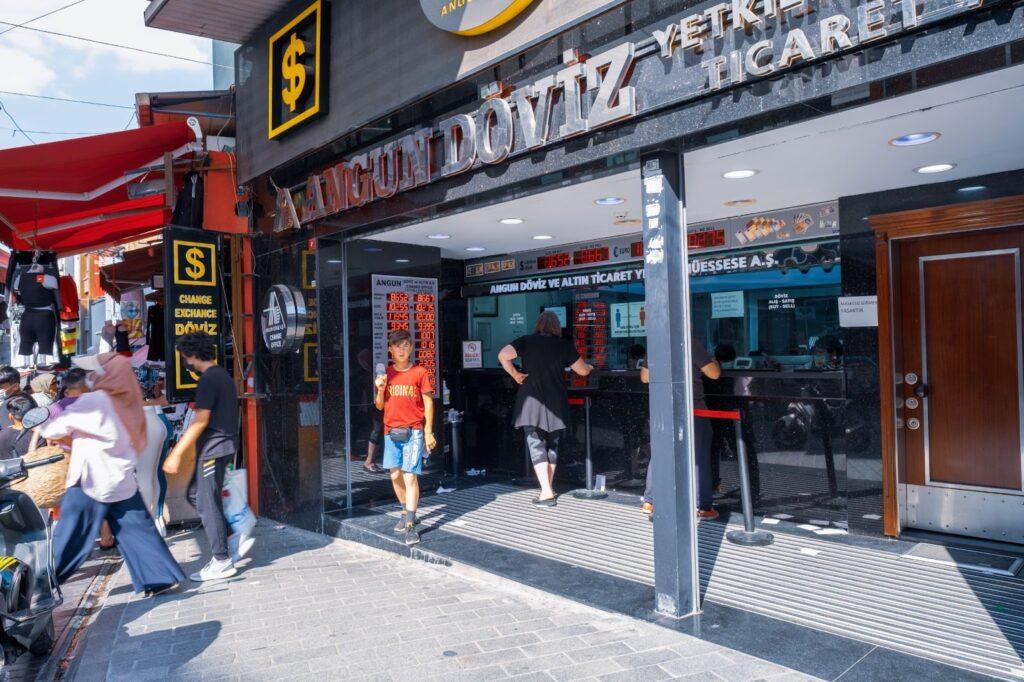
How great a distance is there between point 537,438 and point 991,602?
3.93 metres

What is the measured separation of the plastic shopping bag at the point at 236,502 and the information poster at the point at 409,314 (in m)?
2.02

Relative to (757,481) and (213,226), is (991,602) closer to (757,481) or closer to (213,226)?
(757,481)

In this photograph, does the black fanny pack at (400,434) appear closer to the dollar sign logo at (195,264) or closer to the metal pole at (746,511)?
the metal pole at (746,511)

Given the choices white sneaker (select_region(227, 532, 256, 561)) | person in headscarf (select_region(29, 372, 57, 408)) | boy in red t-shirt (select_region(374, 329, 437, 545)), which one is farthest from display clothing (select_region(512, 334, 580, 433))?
person in headscarf (select_region(29, 372, 57, 408))

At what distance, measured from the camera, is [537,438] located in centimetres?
713

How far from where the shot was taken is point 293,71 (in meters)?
7.10

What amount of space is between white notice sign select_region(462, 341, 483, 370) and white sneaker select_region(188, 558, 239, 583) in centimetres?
418

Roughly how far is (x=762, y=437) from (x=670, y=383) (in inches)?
104

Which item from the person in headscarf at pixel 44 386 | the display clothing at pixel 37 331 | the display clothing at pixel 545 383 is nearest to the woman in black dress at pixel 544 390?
the display clothing at pixel 545 383

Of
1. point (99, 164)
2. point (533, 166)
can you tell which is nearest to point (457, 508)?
point (533, 166)

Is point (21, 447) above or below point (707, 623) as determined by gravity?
above

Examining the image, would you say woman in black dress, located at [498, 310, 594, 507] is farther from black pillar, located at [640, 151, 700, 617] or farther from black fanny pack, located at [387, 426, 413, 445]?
black pillar, located at [640, 151, 700, 617]

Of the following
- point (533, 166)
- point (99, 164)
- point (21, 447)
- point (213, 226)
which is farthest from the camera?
point (213, 226)

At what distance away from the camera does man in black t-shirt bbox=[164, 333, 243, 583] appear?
5531 millimetres
